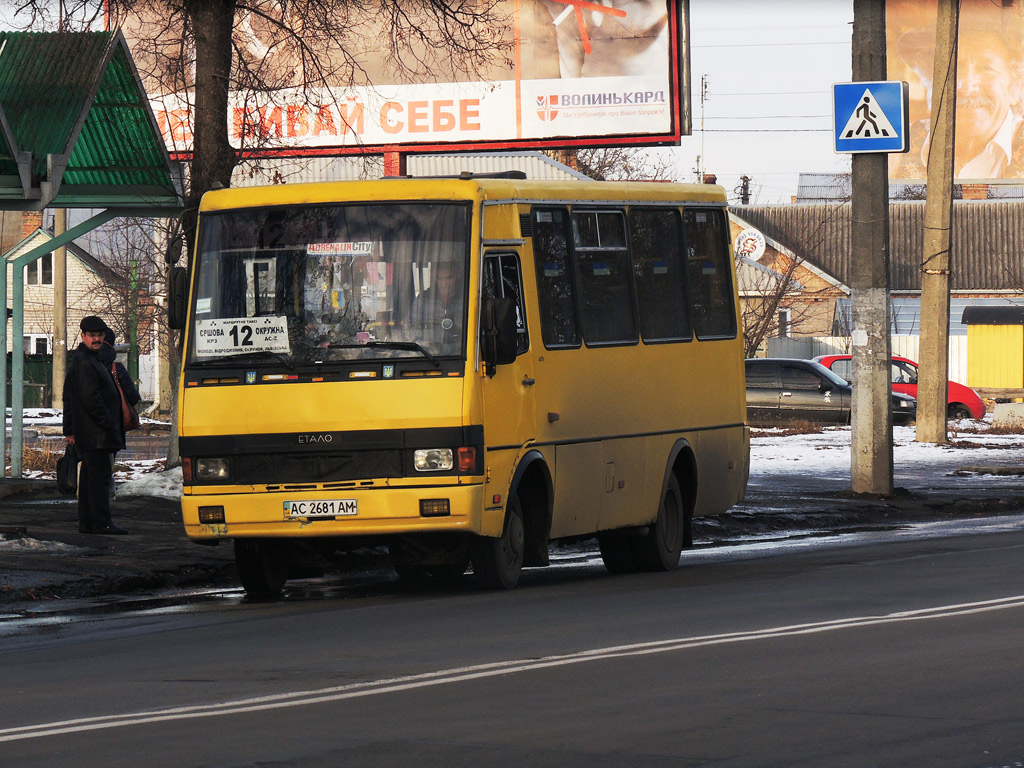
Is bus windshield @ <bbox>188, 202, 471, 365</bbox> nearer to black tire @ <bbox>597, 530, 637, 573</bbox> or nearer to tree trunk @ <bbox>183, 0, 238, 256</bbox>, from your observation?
black tire @ <bbox>597, 530, 637, 573</bbox>

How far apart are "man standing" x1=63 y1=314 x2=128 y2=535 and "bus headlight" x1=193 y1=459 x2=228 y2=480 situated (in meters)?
3.64

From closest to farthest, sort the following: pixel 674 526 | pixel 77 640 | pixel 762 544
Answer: pixel 77 640
pixel 674 526
pixel 762 544

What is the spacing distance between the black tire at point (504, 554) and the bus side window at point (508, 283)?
1.11m

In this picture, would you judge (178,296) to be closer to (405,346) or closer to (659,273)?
(405,346)

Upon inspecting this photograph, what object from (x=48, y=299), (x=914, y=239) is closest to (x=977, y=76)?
(x=914, y=239)

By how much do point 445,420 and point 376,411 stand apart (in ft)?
1.47

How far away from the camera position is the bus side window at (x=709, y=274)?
51.5 feet

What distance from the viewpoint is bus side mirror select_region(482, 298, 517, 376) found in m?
12.4

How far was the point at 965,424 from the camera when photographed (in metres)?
40.5

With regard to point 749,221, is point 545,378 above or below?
below

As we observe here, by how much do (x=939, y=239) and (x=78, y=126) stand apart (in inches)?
629

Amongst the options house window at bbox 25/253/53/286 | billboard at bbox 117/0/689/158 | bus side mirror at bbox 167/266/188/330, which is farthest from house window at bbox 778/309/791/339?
bus side mirror at bbox 167/266/188/330

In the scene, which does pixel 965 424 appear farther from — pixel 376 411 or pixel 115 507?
pixel 376 411

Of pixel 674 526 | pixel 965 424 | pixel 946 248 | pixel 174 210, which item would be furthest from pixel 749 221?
pixel 674 526
